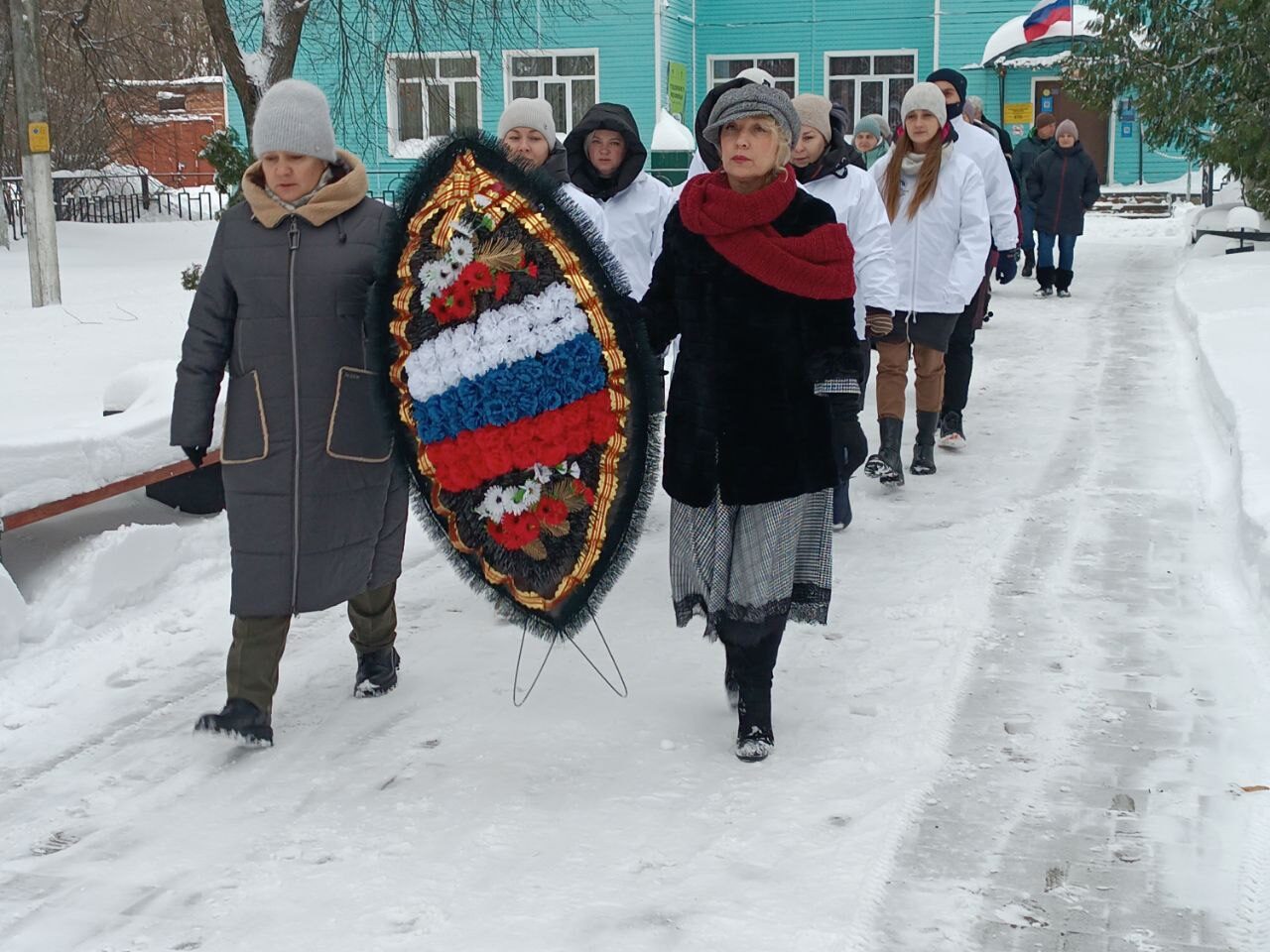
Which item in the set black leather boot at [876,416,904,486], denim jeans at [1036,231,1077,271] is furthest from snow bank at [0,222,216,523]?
denim jeans at [1036,231,1077,271]

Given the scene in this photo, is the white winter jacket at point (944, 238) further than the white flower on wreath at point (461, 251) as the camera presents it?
Yes

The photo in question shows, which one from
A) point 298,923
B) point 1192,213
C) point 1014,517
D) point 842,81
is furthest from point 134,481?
point 842,81

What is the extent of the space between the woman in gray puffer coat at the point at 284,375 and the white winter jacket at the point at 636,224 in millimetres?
2125

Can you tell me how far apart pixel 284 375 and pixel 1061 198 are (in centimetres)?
1265

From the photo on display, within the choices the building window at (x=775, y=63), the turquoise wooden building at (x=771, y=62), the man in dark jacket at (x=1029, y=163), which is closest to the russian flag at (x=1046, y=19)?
the turquoise wooden building at (x=771, y=62)

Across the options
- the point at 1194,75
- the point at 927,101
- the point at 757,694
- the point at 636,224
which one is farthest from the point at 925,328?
the point at 1194,75

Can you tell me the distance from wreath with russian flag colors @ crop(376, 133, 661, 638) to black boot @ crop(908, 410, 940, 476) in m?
3.93

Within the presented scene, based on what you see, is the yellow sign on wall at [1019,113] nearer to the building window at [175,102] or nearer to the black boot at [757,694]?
the black boot at [757,694]

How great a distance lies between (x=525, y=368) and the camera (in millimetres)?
4309

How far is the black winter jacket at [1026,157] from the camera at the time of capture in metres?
15.9

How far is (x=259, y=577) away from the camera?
172 inches

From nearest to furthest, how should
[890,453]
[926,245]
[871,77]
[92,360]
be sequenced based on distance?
[926,245] → [890,453] → [92,360] → [871,77]

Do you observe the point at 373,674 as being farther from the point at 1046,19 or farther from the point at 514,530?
the point at 1046,19

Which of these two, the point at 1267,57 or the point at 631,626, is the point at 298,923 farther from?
the point at 1267,57
